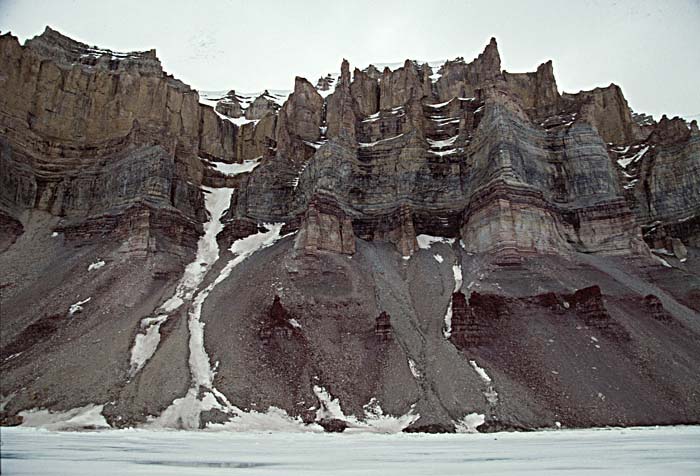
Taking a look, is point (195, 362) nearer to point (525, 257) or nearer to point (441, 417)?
point (441, 417)

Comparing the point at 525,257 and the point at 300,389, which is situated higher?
the point at 525,257

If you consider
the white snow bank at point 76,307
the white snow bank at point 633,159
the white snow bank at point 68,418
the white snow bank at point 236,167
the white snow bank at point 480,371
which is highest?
the white snow bank at point 236,167

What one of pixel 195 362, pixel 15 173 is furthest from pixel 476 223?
pixel 15 173

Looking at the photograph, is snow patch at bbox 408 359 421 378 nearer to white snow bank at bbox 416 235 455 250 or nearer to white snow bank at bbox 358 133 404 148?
white snow bank at bbox 416 235 455 250

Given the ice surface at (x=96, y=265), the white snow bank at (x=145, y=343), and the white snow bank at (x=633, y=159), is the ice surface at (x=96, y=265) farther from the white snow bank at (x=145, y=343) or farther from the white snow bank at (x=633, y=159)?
the white snow bank at (x=633, y=159)

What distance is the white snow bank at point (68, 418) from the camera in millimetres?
26969

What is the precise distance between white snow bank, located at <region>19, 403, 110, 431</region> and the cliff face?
2.40 feet

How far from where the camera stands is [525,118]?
205 feet

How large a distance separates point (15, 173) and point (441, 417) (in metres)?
57.2

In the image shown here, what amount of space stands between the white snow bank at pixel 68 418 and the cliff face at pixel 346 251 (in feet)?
2.40

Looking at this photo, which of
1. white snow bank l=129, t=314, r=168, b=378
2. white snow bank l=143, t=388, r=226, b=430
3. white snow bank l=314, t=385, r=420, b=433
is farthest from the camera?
white snow bank l=129, t=314, r=168, b=378

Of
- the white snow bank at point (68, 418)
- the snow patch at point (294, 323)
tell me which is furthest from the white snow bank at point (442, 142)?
the white snow bank at point (68, 418)

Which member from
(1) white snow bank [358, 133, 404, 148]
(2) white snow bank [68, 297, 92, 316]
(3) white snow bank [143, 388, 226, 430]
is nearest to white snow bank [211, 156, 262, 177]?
(1) white snow bank [358, 133, 404, 148]

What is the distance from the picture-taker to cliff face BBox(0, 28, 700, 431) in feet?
105
